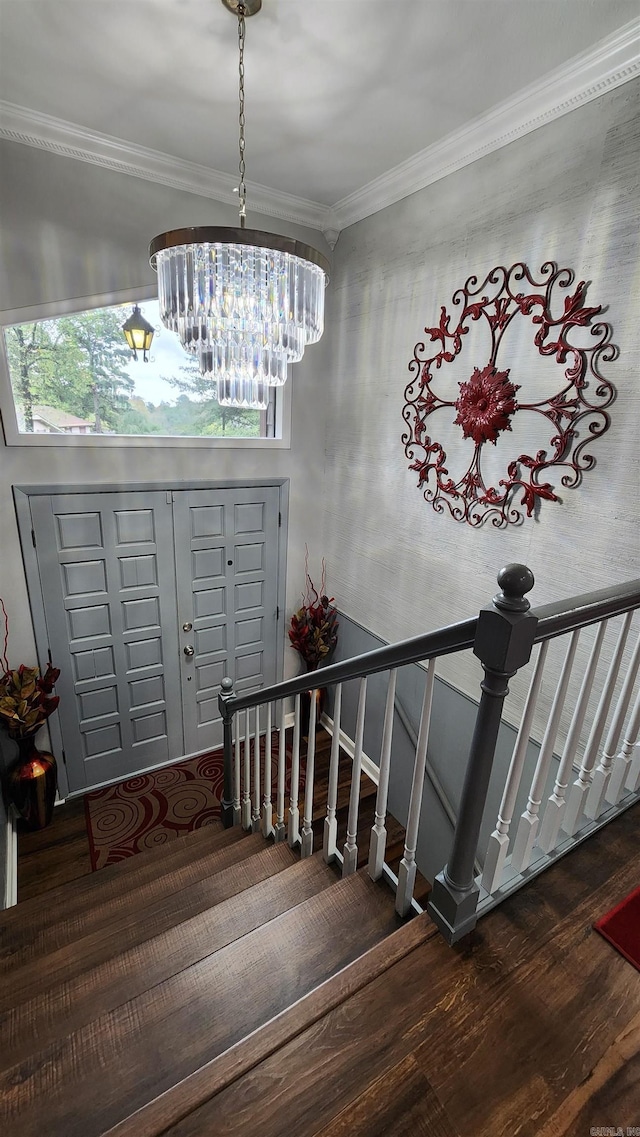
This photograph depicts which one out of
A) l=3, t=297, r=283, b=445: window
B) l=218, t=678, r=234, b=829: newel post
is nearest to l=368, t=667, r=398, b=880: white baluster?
l=218, t=678, r=234, b=829: newel post

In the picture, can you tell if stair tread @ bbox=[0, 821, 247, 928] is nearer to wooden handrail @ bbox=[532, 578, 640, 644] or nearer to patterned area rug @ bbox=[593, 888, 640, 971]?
patterned area rug @ bbox=[593, 888, 640, 971]

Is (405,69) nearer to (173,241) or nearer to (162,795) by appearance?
(173,241)

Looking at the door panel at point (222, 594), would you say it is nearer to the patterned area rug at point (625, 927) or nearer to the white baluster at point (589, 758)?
the white baluster at point (589, 758)

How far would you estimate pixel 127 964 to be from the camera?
1.49 metres

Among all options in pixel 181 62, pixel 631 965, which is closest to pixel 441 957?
pixel 631 965

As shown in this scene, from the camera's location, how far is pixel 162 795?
3377mm

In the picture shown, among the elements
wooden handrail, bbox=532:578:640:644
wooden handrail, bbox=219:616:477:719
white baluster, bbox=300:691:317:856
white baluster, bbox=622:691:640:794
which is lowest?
white baluster, bbox=300:691:317:856

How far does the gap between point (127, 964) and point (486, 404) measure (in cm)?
257

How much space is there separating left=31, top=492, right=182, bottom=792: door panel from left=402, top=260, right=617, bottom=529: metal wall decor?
172 centimetres

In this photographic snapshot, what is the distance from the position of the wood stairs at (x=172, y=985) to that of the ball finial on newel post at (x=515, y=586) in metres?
0.87

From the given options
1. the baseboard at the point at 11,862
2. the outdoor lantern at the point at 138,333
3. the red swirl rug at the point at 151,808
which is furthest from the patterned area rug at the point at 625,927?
the outdoor lantern at the point at 138,333

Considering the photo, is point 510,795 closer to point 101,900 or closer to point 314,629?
point 101,900

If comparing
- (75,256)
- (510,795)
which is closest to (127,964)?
(510,795)

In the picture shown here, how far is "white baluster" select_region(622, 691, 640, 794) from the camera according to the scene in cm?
155
